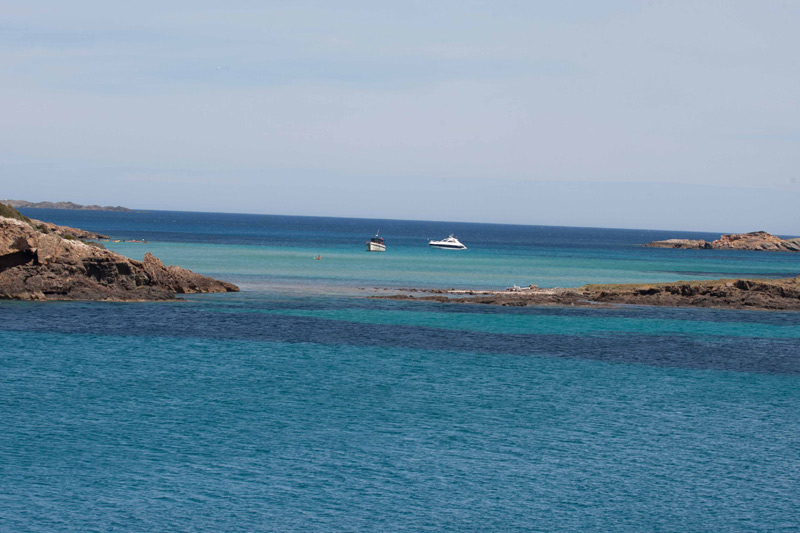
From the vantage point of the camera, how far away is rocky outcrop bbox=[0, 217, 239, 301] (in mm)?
53844

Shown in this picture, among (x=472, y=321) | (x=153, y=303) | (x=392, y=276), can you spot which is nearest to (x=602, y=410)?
(x=472, y=321)

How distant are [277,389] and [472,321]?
24.1 m

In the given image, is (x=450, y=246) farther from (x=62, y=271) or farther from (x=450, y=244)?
(x=62, y=271)

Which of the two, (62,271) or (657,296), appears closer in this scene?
(62,271)

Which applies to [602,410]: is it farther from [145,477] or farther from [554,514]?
[145,477]

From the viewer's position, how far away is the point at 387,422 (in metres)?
27.0

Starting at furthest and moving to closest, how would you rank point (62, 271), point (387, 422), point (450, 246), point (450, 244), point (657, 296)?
point (450, 244)
point (450, 246)
point (657, 296)
point (62, 271)
point (387, 422)

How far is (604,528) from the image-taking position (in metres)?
18.6

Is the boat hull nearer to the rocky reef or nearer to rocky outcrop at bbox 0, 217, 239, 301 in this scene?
the rocky reef

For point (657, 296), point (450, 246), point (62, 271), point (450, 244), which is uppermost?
point (450, 244)

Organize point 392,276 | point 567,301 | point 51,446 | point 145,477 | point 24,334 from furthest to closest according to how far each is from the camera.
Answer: point 392,276 < point 567,301 < point 24,334 < point 51,446 < point 145,477

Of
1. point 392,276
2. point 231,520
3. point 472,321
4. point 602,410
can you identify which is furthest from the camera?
point 392,276

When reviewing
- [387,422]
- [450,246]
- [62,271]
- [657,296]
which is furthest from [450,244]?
[387,422]

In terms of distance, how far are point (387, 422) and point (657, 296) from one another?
46.6 m
